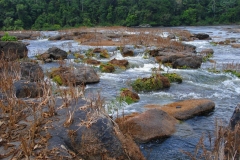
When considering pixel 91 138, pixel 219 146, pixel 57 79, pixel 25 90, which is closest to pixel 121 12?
pixel 57 79

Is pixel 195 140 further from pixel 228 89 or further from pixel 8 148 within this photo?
pixel 228 89

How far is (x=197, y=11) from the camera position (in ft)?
227

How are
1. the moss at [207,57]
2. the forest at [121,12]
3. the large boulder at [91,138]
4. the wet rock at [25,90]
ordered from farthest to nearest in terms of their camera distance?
the forest at [121,12]
the moss at [207,57]
the wet rock at [25,90]
the large boulder at [91,138]

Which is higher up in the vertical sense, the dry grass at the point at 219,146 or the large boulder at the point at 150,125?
the dry grass at the point at 219,146

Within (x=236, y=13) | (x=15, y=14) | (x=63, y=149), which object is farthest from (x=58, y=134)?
(x=236, y=13)

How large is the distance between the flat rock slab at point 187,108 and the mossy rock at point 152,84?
224 centimetres

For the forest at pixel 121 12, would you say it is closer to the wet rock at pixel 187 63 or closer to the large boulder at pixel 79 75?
the wet rock at pixel 187 63

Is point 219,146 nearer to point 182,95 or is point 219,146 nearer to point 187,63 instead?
point 182,95

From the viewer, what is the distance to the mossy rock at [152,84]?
1231 cm

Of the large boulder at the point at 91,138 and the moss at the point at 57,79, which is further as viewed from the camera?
the moss at the point at 57,79

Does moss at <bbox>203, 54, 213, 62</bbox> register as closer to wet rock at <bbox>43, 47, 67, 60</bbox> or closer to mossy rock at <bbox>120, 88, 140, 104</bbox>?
wet rock at <bbox>43, 47, 67, 60</bbox>

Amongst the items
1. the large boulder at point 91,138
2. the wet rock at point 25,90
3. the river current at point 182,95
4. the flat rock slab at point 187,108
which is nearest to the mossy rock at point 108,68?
the river current at point 182,95

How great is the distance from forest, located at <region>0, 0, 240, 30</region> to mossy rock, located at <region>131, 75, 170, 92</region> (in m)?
48.3

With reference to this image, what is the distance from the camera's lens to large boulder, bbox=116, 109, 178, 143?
754 cm
